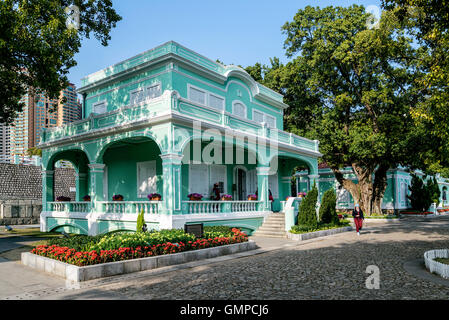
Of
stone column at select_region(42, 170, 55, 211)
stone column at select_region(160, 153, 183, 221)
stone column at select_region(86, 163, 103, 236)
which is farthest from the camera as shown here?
stone column at select_region(42, 170, 55, 211)

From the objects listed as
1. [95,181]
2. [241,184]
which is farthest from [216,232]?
[241,184]

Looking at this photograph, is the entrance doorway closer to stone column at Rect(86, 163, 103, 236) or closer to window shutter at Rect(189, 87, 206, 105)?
window shutter at Rect(189, 87, 206, 105)

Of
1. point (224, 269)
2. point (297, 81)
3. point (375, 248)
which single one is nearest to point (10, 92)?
point (224, 269)

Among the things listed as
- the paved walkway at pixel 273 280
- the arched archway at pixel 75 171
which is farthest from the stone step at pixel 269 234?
the arched archway at pixel 75 171

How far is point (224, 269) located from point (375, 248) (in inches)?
269

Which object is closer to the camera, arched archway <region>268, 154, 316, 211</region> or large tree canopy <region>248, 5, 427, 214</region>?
arched archway <region>268, 154, 316, 211</region>

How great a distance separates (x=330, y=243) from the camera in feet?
49.0

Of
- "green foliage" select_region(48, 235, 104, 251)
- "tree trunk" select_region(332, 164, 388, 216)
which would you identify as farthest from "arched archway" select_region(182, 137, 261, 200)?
"tree trunk" select_region(332, 164, 388, 216)

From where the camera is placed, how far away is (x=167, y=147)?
13.7m

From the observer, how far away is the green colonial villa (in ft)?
46.5

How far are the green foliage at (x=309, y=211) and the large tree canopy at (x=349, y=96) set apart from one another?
10.0 m

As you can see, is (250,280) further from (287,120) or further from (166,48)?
(287,120)

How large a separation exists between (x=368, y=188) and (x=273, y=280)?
935 inches

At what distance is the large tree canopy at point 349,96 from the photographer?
25.2 meters
